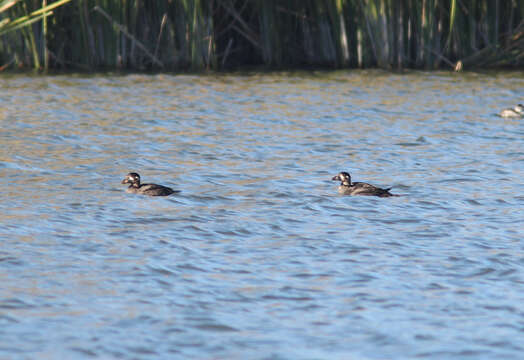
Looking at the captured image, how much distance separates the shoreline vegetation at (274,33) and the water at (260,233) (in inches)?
147

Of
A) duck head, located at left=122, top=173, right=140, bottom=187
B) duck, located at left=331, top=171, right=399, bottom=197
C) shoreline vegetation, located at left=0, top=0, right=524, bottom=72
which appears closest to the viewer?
duck, located at left=331, top=171, right=399, bottom=197

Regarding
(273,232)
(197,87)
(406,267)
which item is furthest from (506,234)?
(197,87)

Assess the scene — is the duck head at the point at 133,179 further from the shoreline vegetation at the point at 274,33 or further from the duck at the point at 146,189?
the shoreline vegetation at the point at 274,33

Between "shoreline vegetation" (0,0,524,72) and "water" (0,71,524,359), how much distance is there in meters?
3.74

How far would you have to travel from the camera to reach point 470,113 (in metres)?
18.8

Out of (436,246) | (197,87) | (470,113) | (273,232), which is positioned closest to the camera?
(436,246)

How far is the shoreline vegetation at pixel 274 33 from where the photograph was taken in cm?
2264

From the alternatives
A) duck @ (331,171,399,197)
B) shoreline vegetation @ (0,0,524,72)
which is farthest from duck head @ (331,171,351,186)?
shoreline vegetation @ (0,0,524,72)

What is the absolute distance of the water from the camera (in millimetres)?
6738

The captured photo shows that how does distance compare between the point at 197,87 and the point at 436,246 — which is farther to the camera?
the point at 197,87

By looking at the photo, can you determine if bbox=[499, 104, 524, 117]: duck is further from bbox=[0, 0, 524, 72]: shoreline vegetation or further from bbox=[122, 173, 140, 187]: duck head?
bbox=[122, 173, 140, 187]: duck head

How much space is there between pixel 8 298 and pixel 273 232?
3124 millimetres

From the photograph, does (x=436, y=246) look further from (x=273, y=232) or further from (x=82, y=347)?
(x=82, y=347)

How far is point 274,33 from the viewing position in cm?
2417
